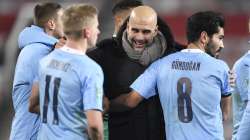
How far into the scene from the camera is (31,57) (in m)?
5.52

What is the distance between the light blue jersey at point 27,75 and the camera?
554 centimetres

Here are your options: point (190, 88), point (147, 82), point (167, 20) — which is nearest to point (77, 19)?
point (147, 82)

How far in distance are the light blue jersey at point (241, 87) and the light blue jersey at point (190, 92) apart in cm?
149

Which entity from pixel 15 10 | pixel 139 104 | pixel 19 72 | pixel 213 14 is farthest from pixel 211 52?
pixel 15 10

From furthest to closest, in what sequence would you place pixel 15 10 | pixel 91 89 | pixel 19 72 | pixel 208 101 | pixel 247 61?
pixel 15 10, pixel 247 61, pixel 19 72, pixel 208 101, pixel 91 89

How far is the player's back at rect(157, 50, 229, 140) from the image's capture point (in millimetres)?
5043

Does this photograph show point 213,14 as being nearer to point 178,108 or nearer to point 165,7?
point 178,108

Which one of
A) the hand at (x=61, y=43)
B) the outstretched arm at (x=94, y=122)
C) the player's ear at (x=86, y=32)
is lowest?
the outstretched arm at (x=94, y=122)

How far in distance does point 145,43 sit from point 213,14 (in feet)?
1.58

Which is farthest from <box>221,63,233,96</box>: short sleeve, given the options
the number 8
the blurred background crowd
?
the blurred background crowd

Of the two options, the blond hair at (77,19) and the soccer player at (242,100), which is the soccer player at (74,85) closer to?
the blond hair at (77,19)

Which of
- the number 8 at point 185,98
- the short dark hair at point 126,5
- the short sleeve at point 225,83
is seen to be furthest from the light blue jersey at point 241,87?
the number 8 at point 185,98

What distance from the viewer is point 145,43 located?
5086mm

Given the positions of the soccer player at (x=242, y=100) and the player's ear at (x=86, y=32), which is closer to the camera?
the player's ear at (x=86, y=32)
